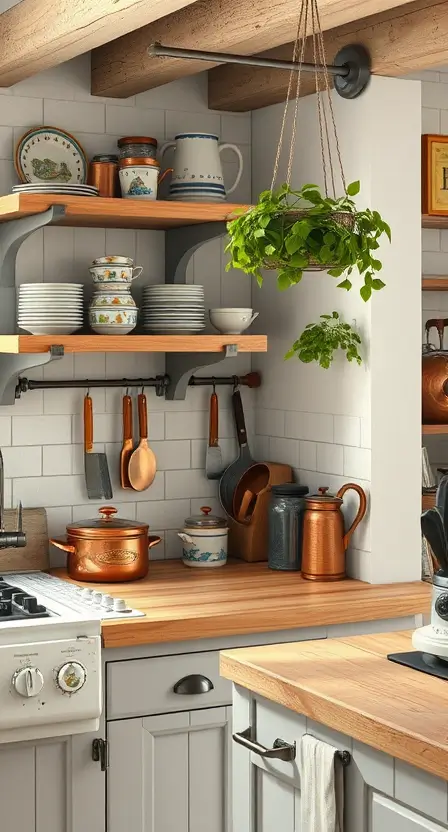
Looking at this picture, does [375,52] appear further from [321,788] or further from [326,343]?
[321,788]

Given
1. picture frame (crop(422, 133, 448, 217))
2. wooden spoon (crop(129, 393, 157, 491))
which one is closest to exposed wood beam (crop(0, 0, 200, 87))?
wooden spoon (crop(129, 393, 157, 491))

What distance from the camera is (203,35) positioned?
3.39 m

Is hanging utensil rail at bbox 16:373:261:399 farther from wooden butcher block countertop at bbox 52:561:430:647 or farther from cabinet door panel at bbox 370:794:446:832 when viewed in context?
cabinet door panel at bbox 370:794:446:832

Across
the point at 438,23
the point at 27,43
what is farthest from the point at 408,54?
the point at 27,43

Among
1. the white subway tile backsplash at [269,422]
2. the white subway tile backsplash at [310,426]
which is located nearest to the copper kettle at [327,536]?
the white subway tile backsplash at [310,426]

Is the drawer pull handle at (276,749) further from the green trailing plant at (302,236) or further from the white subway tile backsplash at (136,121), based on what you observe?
the white subway tile backsplash at (136,121)

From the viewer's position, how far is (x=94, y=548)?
374 centimetres

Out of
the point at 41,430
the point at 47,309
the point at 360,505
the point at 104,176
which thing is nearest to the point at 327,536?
the point at 360,505

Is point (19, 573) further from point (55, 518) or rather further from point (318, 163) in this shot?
point (318, 163)

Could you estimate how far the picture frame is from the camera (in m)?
4.08

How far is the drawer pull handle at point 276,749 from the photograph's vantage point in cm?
254

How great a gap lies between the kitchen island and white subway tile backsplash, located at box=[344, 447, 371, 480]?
3.16 ft

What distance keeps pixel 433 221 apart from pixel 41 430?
155cm

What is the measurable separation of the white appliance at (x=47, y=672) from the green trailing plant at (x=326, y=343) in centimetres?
110
